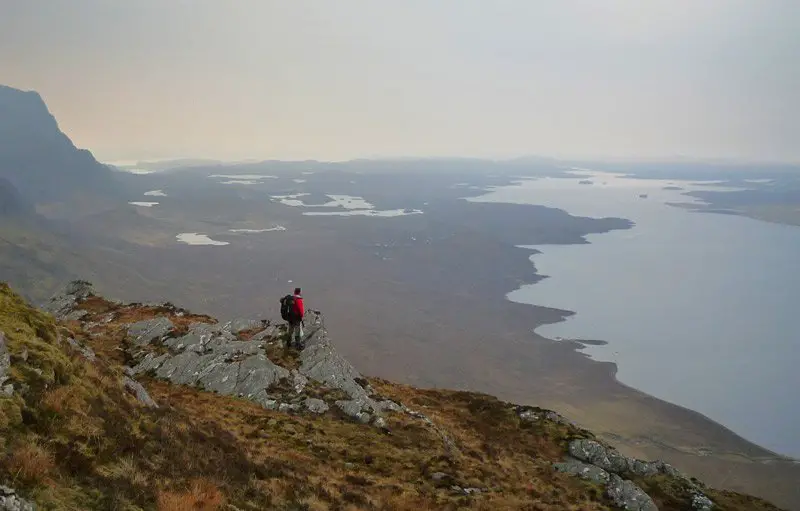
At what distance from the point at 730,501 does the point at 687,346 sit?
199 metres

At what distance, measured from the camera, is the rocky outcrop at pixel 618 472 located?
2300cm

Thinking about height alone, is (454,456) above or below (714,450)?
above

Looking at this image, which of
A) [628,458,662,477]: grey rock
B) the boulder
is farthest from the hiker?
[628,458,662,477]: grey rock

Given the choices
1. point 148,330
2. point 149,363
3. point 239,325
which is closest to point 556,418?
point 239,325

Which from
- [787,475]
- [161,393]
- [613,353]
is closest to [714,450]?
[787,475]

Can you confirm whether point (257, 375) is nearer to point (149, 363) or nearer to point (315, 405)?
point (315, 405)

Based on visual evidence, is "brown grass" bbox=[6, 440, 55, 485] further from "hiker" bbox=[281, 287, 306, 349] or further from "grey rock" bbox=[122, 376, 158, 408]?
"hiker" bbox=[281, 287, 306, 349]

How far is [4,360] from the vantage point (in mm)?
10867

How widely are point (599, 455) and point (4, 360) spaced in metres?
29.5

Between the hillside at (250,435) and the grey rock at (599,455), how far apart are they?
0.26ft

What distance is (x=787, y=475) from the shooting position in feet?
346

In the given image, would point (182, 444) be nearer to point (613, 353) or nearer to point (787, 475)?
point (787, 475)

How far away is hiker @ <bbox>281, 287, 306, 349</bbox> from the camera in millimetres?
29297

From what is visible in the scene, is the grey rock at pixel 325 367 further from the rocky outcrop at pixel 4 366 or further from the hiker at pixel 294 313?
the rocky outcrop at pixel 4 366
